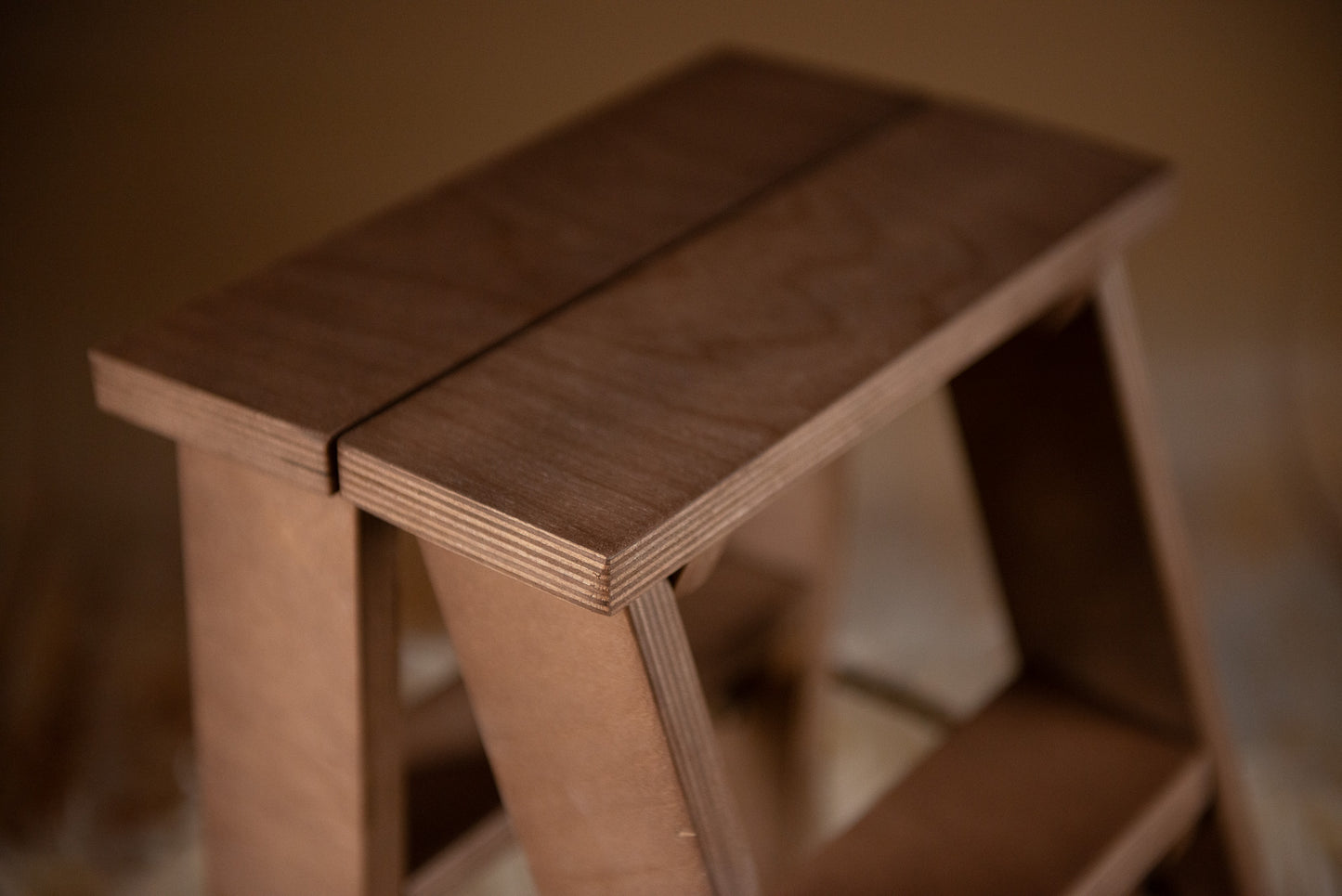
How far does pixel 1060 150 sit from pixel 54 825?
143 centimetres

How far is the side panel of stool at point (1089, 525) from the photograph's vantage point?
Result: 103cm

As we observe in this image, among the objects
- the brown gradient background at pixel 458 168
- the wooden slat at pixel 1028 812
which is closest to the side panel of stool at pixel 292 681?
the wooden slat at pixel 1028 812

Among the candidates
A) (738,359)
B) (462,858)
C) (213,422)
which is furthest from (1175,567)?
(213,422)

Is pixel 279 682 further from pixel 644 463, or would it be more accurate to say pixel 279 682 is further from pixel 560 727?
pixel 644 463

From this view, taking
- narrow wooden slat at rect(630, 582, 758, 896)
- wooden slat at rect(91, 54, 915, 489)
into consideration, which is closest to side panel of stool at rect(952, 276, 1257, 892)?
wooden slat at rect(91, 54, 915, 489)

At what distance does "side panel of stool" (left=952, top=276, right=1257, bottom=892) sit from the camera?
3.37ft

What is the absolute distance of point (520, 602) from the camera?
0.72 meters

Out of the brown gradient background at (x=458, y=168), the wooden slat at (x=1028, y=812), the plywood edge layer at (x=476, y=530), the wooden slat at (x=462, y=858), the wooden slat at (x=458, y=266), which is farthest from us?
the brown gradient background at (x=458, y=168)

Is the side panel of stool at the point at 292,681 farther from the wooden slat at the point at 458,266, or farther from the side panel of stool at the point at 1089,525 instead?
the side panel of stool at the point at 1089,525

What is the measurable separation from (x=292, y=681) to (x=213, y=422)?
18 centimetres

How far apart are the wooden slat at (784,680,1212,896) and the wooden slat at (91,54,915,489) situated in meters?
0.44

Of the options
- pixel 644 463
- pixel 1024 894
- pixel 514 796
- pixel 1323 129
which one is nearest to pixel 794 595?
pixel 1024 894

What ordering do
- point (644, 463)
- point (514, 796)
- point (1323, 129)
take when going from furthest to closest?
1. point (1323, 129)
2. point (514, 796)
3. point (644, 463)

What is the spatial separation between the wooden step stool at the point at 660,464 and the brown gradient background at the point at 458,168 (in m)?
0.95
